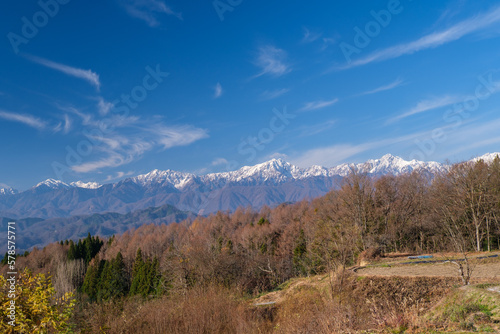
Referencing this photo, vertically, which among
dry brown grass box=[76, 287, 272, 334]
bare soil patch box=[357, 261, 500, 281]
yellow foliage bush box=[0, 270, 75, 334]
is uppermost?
yellow foliage bush box=[0, 270, 75, 334]

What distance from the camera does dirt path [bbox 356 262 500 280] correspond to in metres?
17.6

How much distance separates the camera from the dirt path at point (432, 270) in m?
17.6

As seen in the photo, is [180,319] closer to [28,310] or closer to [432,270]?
[28,310]

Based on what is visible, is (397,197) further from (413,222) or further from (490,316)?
(490,316)

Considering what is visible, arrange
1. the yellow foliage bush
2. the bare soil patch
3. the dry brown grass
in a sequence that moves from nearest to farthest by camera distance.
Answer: the yellow foliage bush < the dry brown grass < the bare soil patch

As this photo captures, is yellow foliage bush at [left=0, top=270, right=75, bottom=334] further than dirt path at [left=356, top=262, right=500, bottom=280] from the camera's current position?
No

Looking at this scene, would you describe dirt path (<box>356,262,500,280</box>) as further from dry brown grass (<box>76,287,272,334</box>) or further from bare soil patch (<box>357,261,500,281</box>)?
dry brown grass (<box>76,287,272,334</box>)

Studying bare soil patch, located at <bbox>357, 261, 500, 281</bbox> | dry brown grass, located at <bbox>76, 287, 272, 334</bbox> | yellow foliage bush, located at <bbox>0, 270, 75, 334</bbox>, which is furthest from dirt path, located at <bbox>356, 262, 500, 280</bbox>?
yellow foliage bush, located at <bbox>0, 270, 75, 334</bbox>

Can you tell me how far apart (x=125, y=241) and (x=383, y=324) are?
398ft

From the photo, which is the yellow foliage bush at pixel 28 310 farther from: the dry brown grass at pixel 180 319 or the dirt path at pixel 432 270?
the dirt path at pixel 432 270

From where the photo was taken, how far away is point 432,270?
2003 cm

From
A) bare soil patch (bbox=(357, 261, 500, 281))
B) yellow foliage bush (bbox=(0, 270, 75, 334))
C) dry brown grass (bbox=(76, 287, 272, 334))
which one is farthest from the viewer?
bare soil patch (bbox=(357, 261, 500, 281))

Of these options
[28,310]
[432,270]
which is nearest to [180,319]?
[28,310]

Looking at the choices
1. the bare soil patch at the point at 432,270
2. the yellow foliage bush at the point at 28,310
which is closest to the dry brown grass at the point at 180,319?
the yellow foliage bush at the point at 28,310
